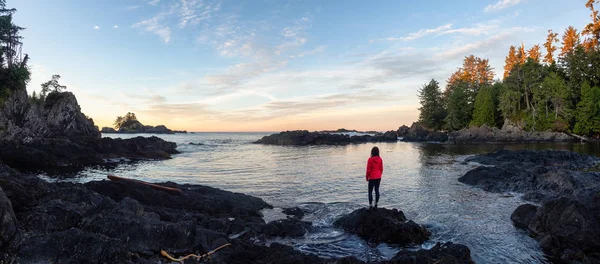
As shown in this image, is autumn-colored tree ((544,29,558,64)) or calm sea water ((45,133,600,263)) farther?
autumn-colored tree ((544,29,558,64))

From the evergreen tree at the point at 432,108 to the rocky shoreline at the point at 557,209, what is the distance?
75.7 meters

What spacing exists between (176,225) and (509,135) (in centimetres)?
7302

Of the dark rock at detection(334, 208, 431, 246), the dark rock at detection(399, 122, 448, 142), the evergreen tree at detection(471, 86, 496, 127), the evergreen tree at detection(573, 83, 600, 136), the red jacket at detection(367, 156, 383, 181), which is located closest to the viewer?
the dark rock at detection(334, 208, 431, 246)

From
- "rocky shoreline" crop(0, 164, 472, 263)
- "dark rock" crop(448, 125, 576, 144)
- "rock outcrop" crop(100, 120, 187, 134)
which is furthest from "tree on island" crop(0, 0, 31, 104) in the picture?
"rock outcrop" crop(100, 120, 187, 134)

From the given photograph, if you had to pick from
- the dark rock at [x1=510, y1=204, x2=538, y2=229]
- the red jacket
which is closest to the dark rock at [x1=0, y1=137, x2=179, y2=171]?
the red jacket

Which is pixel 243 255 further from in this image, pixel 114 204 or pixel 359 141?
pixel 359 141

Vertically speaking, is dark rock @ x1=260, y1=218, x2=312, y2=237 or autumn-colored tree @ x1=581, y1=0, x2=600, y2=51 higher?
autumn-colored tree @ x1=581, y1=0, x2=600, y2=51

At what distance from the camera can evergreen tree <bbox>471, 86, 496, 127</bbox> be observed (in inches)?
2936

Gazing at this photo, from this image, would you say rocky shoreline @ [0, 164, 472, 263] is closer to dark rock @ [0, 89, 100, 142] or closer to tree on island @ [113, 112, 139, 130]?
dark rock @ [0, 89, 100, 142]

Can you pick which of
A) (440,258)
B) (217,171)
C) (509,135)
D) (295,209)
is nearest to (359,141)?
(509,135)

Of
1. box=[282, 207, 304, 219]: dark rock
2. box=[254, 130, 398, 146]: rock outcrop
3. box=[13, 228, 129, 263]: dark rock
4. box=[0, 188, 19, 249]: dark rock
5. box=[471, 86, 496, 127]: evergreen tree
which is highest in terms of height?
box=[471, 86, 496, 127]: evergreen tree

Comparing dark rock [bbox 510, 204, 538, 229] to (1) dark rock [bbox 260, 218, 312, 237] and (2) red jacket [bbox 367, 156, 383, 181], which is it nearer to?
(2) red jacket [bbox 367, 156, 383, 181]

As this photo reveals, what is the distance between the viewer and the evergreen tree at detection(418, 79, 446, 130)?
303 feet

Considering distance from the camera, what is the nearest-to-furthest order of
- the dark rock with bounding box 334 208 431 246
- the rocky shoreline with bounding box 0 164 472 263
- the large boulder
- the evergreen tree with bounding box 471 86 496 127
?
the rocky shoreline with bounding box 0 164 472 263 < the large boulder < the dark rock with bounding box 334 208 431 246 < the evergreen tree with bounding box 471 86 496 127
